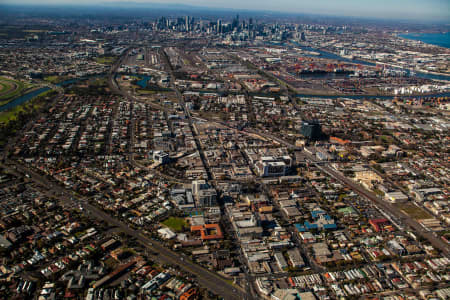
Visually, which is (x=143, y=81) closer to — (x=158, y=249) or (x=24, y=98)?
(x=24, y=98)

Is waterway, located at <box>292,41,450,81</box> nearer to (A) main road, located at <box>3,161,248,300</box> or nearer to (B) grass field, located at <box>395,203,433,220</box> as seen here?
(B) grass field, located at <box>395,203,433,220</box>

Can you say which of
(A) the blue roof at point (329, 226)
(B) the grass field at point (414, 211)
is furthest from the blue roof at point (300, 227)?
(B) the grass field at point (414, 211)

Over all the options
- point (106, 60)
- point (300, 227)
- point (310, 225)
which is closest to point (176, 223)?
point (300, 227)

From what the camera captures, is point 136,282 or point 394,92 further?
point 394,92

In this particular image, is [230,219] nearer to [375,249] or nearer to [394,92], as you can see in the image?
[375,249]

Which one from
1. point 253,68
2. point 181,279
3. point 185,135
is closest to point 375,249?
point 181,279

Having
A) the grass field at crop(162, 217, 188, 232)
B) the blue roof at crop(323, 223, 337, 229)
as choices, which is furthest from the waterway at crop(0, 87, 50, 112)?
the blue roof at crop(323, 223, 337, 229)
